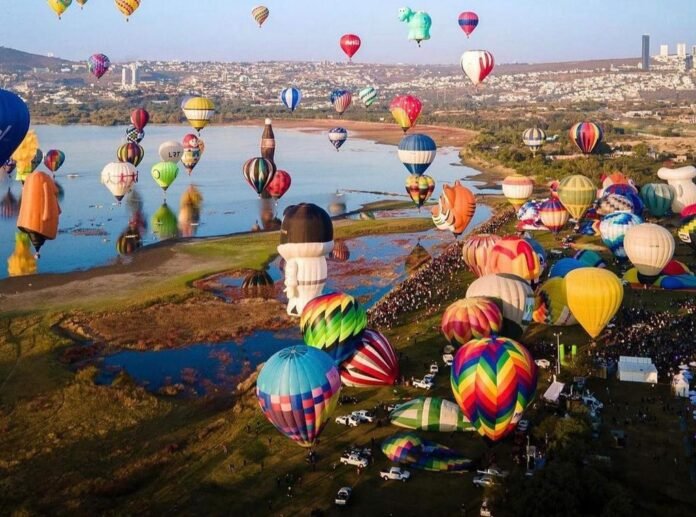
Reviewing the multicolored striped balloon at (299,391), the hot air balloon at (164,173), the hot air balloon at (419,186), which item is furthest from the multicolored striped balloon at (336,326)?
the hot air balloon at (164,173)

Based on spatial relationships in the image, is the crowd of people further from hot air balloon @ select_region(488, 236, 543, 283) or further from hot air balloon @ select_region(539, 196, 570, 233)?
hot air balloon @ select_region(539, 196, 570, 233)

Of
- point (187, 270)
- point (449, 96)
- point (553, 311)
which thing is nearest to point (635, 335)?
point (553, 311)

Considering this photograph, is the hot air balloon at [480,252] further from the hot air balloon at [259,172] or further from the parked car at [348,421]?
the hot air balloon at [259,172]

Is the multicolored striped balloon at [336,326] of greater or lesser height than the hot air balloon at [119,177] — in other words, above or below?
below

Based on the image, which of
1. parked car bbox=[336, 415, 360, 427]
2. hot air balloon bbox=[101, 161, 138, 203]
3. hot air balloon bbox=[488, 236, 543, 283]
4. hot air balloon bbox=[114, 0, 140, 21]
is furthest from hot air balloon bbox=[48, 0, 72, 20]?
parked car bbox=[336, 415, 360, 427]

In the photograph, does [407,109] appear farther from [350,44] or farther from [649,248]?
[649,248]

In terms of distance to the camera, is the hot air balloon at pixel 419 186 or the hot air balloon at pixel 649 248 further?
the hot air balloon at pixel 419 186

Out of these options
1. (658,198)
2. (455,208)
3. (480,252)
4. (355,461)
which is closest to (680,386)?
(355,461)
